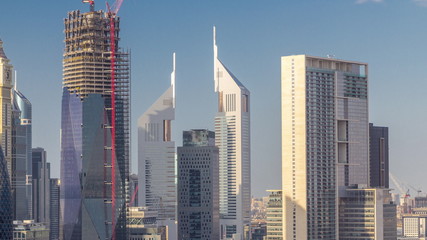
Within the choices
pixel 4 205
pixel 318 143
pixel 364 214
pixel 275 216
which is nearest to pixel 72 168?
pixel 275 216

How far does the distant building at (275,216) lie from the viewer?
170m

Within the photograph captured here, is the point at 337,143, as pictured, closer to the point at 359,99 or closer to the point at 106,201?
the point at 359,99

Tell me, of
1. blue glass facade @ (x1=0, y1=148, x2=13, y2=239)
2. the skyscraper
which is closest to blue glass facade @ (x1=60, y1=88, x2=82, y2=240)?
the skyscraper

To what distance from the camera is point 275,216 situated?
171500mm

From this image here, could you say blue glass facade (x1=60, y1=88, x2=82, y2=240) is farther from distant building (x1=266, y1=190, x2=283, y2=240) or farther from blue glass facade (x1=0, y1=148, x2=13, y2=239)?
blue glass facade (x1=0, y1=148, x2=13, y2=239)

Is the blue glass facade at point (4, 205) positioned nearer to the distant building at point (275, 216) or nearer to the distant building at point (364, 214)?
the distant building at point (275, 216)

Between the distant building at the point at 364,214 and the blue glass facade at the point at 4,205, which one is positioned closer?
the blue glass facade at the point at 4,205

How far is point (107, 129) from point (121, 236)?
1776 centimetres

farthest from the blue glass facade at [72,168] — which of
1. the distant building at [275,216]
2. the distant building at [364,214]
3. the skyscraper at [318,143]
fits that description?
the distant building at [364,214]

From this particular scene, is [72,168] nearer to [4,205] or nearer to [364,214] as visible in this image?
[364,214]

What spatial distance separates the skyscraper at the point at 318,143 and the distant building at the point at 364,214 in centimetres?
152

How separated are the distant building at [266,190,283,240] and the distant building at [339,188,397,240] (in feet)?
33.9

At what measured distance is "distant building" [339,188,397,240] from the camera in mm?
A: 174250

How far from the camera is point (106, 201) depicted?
196625mm
